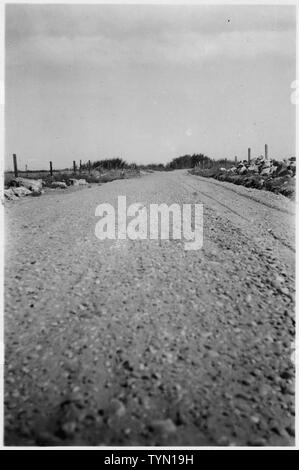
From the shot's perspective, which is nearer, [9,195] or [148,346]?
[148,346]

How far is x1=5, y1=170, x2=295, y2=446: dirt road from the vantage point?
2.36 meters

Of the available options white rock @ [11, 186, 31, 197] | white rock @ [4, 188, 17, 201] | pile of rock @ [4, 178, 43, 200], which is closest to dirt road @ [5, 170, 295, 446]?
white rock @ [4, 188, 17, 201]

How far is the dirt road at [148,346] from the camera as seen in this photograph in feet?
7.75

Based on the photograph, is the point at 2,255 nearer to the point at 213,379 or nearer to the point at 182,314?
the point at 182,314

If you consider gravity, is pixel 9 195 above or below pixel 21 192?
below

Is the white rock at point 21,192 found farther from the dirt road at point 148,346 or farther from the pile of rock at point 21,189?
the dirt road at point 148,346

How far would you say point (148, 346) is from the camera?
3.12m

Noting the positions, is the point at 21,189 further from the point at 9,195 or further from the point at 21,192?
the point at 9,195

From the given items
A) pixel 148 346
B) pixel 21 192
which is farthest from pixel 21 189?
pixel 148 346

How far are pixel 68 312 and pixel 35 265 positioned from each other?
5.18 ft

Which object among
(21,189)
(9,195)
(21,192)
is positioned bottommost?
(9,195)

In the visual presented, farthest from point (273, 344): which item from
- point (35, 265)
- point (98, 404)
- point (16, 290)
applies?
point (35, 265)

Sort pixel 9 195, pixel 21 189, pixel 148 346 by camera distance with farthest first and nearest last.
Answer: pixel 21 189 < pixel 9 195 < pixel 148 346

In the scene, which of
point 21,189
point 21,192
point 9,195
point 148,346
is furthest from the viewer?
point 21,189
